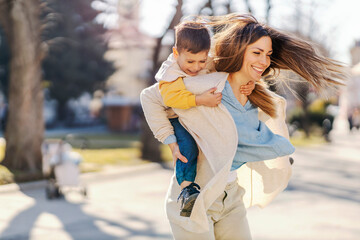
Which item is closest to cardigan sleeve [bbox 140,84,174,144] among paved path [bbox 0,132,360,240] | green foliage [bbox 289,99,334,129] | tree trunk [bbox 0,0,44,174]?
paved path [bbox 0,132,360,240]

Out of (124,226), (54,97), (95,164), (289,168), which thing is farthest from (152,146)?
(54,97)

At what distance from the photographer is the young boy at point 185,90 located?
2504 mm

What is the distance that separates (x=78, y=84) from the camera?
35875mm

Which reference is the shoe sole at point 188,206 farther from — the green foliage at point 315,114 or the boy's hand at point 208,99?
the green foliage at point 315,114

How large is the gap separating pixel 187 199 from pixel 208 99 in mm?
519

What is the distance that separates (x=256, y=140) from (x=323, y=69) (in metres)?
0.67

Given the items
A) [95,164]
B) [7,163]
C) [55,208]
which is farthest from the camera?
[95,164]

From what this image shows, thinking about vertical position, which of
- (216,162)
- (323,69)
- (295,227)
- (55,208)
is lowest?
(55,208)

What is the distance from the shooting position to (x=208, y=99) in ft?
8.20

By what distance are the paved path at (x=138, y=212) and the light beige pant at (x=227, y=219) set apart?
332cm

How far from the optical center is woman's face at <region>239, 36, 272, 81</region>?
107 inches

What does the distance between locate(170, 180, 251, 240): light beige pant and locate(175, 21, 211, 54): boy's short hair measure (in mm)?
787

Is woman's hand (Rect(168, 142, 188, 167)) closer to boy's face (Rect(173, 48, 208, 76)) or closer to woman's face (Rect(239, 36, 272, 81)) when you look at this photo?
A: boy's face (Rect(173, 48, 208, 76))

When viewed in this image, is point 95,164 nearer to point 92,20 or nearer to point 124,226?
point 124,226
